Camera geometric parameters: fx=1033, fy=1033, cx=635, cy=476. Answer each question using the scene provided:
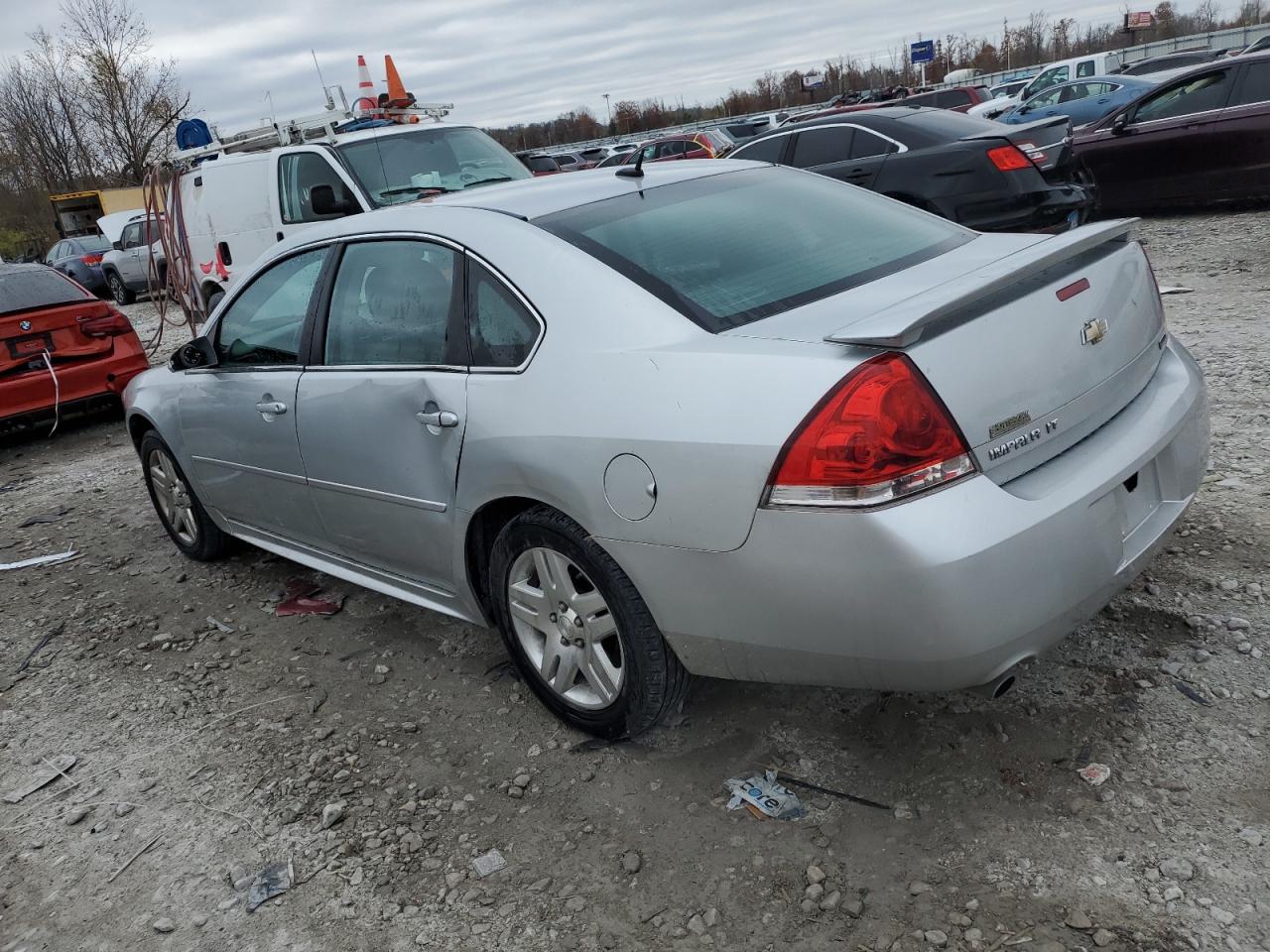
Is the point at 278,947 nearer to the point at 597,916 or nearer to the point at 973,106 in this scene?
the point at 597,916

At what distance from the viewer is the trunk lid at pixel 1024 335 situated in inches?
90.7

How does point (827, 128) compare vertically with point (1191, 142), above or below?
above

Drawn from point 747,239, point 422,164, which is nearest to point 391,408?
point 747,239

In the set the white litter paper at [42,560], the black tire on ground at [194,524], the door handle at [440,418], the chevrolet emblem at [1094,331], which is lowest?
the white litter paper at [42,560]

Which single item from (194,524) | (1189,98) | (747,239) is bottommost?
(194,524)

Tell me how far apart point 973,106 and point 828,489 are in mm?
21613

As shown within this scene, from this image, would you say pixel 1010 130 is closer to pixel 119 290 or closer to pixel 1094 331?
pixel 1094 331

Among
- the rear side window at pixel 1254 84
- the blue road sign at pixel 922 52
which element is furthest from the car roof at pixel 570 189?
the blue road sign at pixel 922 52

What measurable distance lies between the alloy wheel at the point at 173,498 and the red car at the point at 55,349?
3.56 m

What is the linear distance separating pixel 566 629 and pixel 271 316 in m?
1.94

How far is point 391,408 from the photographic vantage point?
129 inches

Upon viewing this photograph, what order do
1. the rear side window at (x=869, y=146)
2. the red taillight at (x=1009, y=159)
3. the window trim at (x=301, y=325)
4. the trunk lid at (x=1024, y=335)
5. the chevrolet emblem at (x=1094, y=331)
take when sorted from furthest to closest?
1. the rear side window at (x=869, y=146)
2. the red taillight at (x=1009, y=159)
3. the window trim at (x=301, y=325)
4. the chevrolet emblem at (x=1094, y=331)
5. the trunk lid at (x=1024, y=335)

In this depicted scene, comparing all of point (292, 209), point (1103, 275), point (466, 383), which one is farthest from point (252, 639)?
point (292, 209)

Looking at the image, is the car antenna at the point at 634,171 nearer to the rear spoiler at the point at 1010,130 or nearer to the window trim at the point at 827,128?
the rear spoiler at the point at 1010,130
